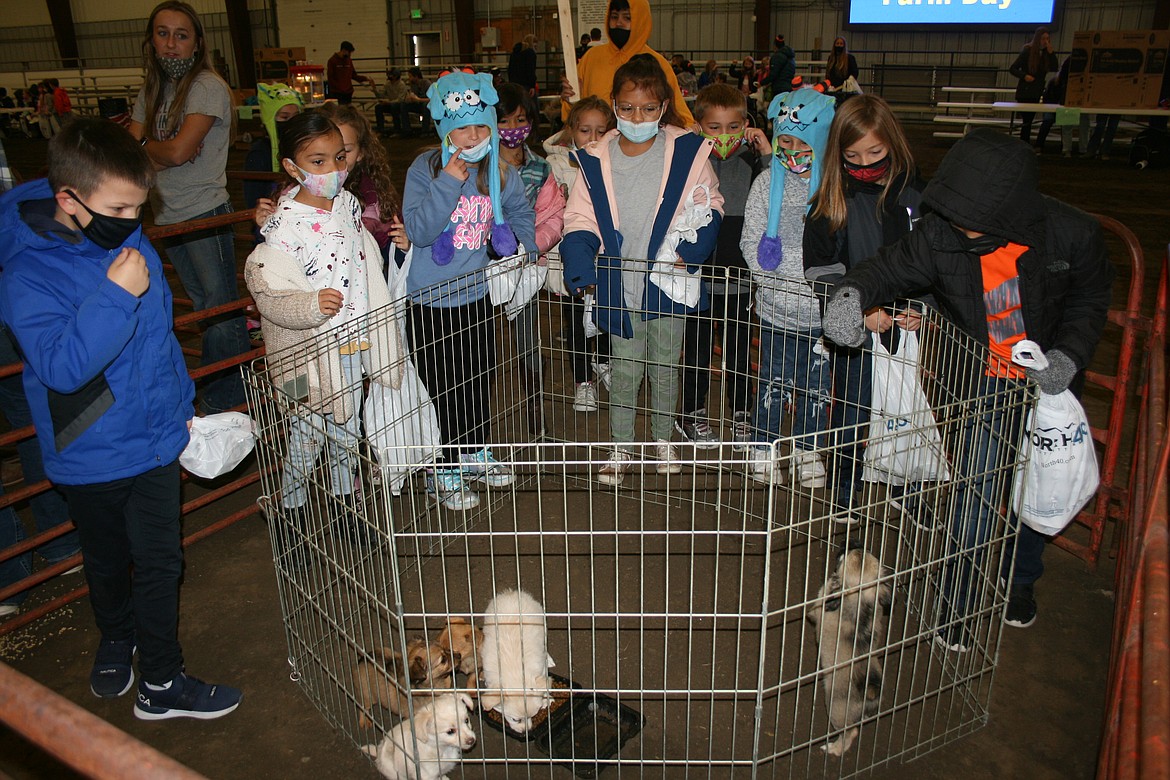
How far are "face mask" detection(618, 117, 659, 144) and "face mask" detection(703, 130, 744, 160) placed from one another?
0.57 metres

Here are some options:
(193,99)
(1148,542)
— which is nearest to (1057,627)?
(1148,542)

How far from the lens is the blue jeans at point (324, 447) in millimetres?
2170

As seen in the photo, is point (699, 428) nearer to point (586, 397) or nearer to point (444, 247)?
point (586, 397)

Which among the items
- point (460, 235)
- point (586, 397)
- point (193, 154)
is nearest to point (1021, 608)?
point (586, 397)

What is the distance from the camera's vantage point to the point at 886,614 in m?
2.71

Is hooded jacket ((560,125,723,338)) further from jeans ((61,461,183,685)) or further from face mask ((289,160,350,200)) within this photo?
jeans ((61,461,183,685))

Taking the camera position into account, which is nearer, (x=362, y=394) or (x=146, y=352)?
(x=146, y=352)

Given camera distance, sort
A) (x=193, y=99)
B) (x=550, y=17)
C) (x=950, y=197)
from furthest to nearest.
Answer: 1. (x=550, y=17)
2. (x=193, y=99)
3. (x=950, y=197)

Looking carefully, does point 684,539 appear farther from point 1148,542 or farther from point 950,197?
point 1148,542

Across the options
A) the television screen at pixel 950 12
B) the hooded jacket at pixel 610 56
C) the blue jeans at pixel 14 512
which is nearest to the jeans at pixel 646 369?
the blue jeans at pixel 14 512

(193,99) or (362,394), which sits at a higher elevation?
(193,99)

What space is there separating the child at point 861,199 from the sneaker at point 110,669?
236 centimetres

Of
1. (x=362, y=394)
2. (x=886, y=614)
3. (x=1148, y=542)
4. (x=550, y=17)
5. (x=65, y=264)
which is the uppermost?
(x=550, y=17)

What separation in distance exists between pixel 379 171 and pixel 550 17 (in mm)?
19598
